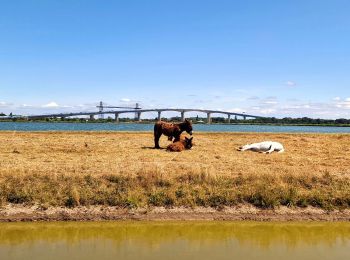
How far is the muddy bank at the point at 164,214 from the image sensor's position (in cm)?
1380

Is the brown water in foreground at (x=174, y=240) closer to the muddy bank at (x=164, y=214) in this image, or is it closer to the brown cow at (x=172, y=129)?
the muddy bank at (x=164, y=214)

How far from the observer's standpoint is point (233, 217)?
14133mm

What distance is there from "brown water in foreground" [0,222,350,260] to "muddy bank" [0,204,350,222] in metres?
0.34

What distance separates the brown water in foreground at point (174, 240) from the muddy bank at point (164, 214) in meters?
0.34

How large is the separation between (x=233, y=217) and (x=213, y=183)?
2107 mm

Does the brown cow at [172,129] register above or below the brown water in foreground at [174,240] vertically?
above

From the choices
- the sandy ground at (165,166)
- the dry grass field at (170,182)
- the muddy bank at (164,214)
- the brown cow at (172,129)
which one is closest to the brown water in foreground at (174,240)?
the muddy bank at (164,214)

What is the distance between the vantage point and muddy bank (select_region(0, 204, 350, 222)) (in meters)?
13.8

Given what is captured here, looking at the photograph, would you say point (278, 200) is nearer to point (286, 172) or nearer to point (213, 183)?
point (213, 183)

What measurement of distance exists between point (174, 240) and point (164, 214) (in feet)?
7.20

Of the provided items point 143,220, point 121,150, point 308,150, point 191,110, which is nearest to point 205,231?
point 143,220

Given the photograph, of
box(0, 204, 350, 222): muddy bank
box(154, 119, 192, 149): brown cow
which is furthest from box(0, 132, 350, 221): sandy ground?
box(154, 119, 192, 149): brown cow

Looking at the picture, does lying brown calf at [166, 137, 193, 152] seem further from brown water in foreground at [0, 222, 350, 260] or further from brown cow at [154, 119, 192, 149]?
brown water in foreground at [0, 222, 350, 260]

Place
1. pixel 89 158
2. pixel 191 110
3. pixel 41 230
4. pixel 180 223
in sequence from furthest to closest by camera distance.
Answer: pixel 191 110, pixel 89 158, pixel 180 223, pixel 41 230
